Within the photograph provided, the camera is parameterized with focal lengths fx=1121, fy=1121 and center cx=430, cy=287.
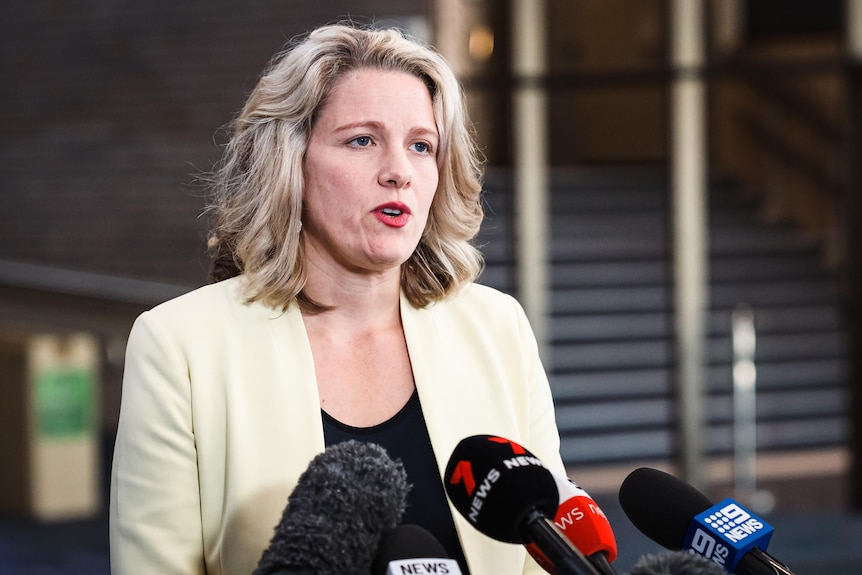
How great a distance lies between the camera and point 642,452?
19.2 ft

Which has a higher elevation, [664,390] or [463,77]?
[463,77]

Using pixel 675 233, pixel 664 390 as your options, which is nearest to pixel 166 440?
pixel 675 233

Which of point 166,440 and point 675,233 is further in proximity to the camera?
point 675,233

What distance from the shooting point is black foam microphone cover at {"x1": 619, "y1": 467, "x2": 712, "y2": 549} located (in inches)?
46.7

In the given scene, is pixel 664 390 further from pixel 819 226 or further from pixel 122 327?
pixel 122 327

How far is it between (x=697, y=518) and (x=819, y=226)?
6.25 m

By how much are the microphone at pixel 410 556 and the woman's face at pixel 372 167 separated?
52 centimetres

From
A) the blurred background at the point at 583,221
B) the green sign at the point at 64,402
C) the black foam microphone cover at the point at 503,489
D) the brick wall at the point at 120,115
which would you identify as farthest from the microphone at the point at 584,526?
the brick wall at the point at 120,115

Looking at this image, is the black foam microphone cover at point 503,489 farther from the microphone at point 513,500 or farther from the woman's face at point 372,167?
the woman's face at point 372,167

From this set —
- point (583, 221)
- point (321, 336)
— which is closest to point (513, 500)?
point (321, 336)

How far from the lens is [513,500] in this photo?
103 cm

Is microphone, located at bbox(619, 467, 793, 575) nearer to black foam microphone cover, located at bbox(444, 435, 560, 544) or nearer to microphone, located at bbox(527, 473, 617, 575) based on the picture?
microphone, located at bbox(527, 473, 617, 575)

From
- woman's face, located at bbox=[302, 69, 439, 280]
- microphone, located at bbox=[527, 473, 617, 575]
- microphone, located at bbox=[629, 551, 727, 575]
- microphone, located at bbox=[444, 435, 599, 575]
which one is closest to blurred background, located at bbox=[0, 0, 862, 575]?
woman's face, located at bbox=[302, 69, 439, 280]

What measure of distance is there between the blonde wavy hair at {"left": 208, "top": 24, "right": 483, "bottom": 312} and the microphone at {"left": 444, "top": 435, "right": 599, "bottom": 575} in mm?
506
